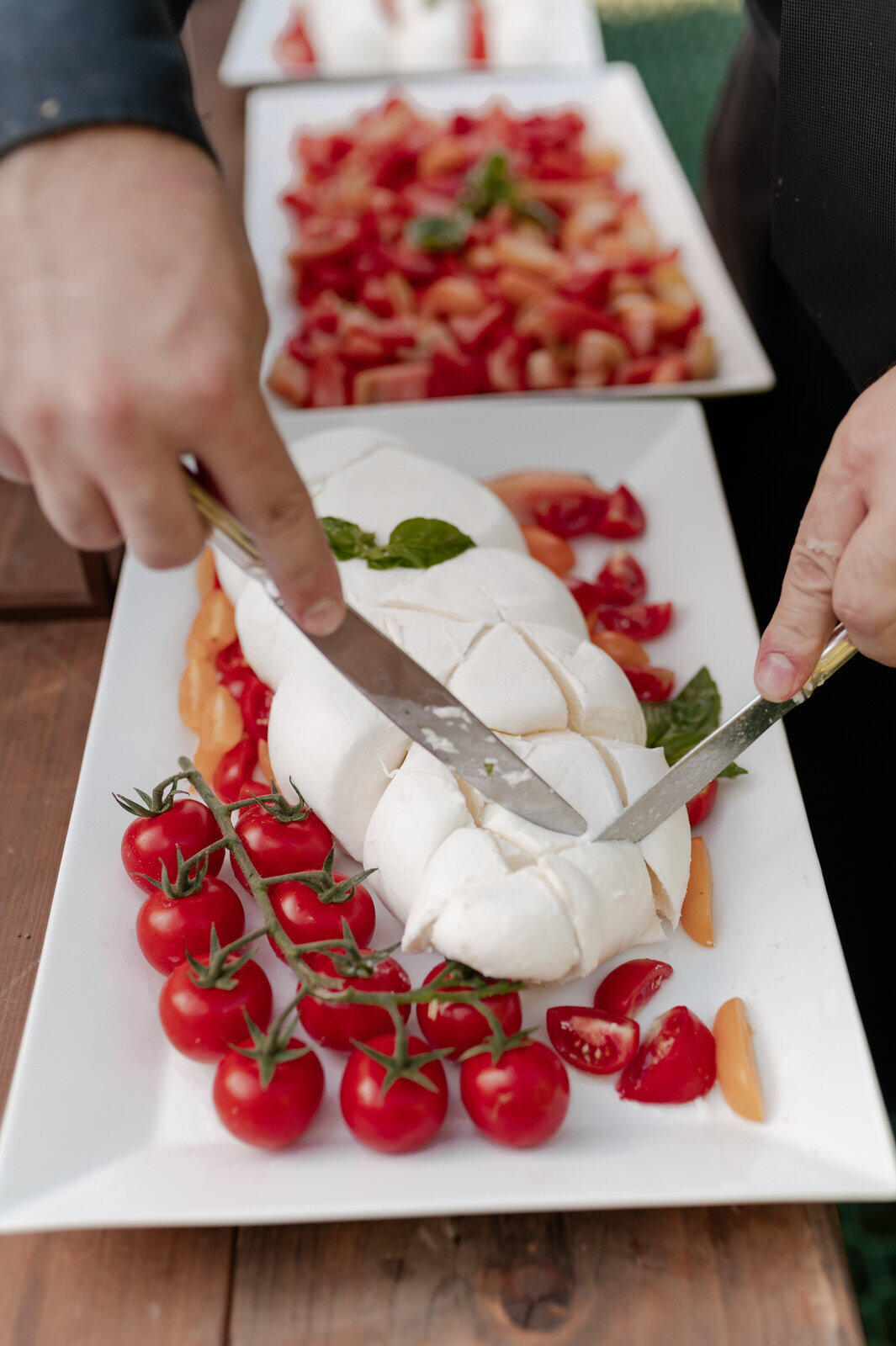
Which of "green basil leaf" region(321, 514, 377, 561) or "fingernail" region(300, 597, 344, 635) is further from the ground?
"fingernail" region(300, 597, 344, 635)

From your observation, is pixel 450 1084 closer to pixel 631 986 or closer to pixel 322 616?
pixel 631 986

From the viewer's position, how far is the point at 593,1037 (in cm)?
124

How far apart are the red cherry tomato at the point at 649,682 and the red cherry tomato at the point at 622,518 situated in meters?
0.40

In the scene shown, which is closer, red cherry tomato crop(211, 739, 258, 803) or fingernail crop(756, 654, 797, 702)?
fingernail crop(756, 654, 797, 702)

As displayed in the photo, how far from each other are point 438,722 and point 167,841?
0.40m

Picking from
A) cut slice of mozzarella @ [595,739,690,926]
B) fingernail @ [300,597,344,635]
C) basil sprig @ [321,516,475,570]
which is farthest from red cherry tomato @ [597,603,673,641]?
fingernail @ [300,597,344,635]

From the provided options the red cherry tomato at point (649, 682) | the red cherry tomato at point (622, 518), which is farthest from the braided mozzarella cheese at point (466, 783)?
the red cherry tomato at point (622, 518)

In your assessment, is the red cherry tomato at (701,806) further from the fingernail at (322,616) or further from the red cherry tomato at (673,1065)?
the fingernail at (322,616)

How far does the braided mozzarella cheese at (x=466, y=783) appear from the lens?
123 cm

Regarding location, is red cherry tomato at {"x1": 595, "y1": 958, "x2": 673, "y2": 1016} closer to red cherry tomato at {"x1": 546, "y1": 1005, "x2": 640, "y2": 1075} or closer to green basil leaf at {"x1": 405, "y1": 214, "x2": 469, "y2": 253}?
red cherry tomato at {"x1": 546, "y1": 1005, "x2": 640, "y2": 1075}

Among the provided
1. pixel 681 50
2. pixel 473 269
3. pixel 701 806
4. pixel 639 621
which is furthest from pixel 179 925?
pixel 681 50

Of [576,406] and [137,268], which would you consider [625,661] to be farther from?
[137,268]

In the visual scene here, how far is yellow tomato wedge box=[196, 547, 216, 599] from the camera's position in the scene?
5.99ft

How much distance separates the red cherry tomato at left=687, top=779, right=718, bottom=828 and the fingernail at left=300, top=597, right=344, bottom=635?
2.21 feet
